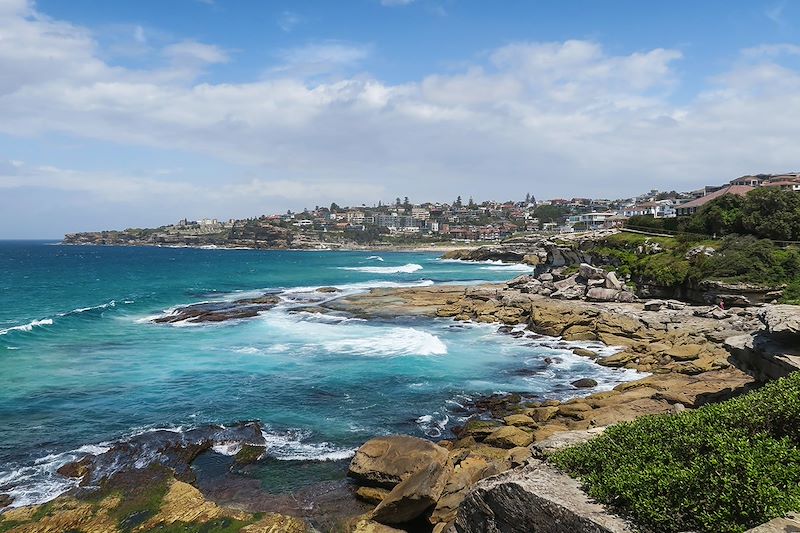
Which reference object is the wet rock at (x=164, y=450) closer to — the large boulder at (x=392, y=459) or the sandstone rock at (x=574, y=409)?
the large boulder at (x=392, y=459)

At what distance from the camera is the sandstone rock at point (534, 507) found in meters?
7.91

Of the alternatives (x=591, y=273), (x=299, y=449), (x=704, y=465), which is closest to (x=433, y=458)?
(x=299, y=449)

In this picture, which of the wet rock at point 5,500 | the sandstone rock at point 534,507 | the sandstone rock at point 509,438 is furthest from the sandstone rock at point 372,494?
the wet rock at point 5,500

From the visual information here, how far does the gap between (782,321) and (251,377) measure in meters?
23.2

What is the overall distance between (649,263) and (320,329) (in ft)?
97.6

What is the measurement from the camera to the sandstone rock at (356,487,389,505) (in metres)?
15.1

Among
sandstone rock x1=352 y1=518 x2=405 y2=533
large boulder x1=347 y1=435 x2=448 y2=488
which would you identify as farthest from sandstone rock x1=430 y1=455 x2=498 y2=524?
sandstone rock x1=352 y1=518 x2=405 y2=533

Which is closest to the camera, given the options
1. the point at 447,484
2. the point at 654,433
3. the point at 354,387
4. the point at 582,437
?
the point at 654,433

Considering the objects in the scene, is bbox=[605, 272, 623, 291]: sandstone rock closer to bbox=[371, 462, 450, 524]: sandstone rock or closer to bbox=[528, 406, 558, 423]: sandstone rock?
bbox=[528, 406, 558, 423]: sandstone rock

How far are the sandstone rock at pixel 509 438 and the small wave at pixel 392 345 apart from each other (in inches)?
569

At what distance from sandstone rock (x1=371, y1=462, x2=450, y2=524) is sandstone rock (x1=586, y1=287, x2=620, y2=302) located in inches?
1370

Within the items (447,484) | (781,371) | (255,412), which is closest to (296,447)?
(255,412)

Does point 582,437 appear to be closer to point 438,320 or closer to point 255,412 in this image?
point 255,412

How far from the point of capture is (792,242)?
42062mm
